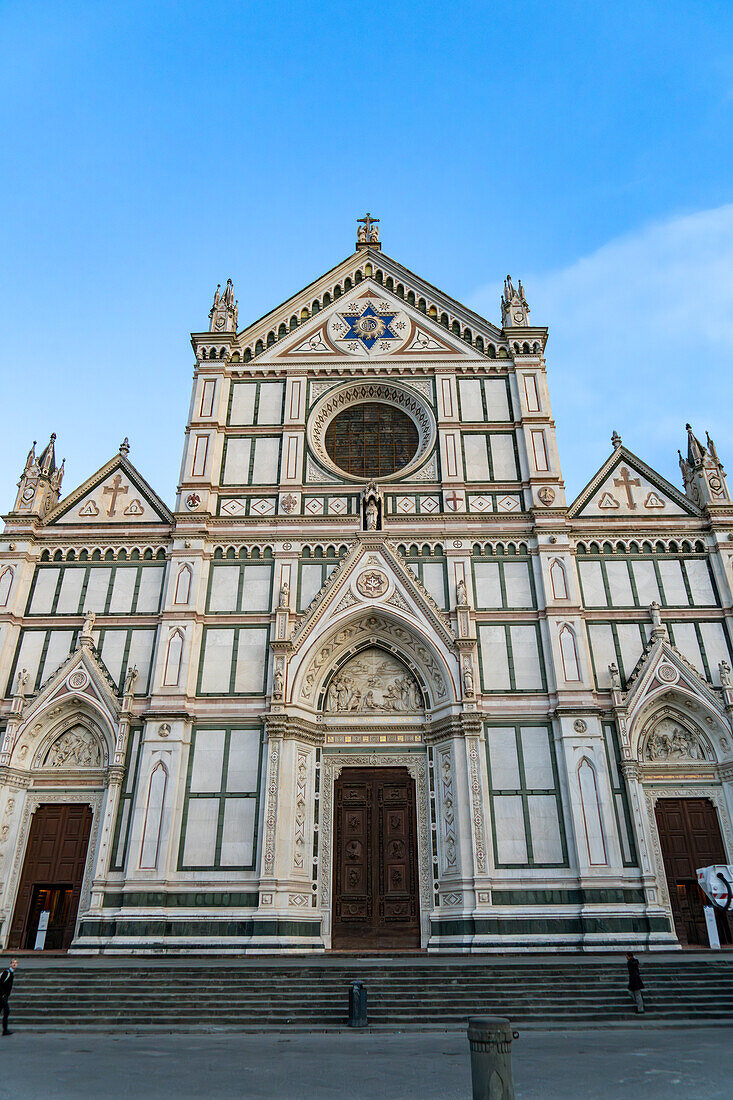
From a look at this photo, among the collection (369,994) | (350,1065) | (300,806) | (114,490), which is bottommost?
(350,1065)

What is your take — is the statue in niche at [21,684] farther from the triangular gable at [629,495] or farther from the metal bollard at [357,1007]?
the triangular gable at [629,495]

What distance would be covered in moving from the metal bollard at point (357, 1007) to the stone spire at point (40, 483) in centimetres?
1584

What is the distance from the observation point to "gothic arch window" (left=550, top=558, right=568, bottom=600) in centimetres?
2087

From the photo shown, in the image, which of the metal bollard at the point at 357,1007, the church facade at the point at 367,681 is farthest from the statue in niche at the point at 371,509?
the metal bollard at the point at 357,1007

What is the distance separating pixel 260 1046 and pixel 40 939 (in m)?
9.74

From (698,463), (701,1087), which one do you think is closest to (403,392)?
(698,463)

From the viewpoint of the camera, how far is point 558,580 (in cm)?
2109

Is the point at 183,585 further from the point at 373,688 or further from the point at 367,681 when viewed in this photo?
the point at 373,688

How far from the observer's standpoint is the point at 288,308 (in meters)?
26.3

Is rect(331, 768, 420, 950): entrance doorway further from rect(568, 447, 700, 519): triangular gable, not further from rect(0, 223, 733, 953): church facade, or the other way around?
rect(568, 447, 700, 519): triangular gable

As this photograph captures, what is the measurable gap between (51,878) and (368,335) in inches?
721

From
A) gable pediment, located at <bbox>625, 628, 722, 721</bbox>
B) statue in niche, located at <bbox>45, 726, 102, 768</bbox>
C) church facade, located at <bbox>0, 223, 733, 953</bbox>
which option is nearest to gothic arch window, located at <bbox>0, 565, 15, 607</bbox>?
church facade, located at <bbox>0, 223, 733, 953</bbox>

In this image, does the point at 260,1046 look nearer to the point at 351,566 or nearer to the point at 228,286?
the point at 351,566

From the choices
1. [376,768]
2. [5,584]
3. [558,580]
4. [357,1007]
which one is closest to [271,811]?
[376,768]
